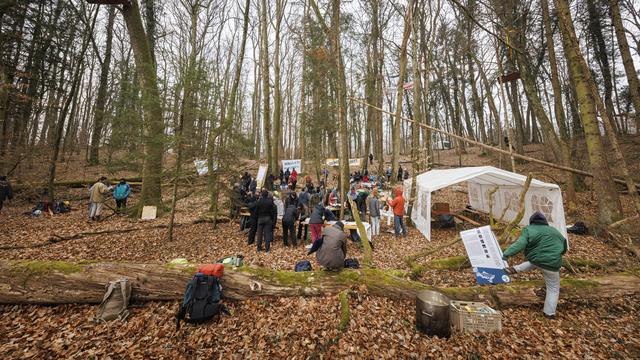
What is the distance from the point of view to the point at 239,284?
13.8 feet

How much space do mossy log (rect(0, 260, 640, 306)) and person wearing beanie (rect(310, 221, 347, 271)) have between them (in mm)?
183

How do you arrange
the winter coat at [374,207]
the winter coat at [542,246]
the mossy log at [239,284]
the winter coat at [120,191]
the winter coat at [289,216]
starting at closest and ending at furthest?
the mossy log at [239,284] < the winter coat at [542,246] < the winter coat at [289,216] < the winter coat at [374,207] < the winter coat at [120,191]

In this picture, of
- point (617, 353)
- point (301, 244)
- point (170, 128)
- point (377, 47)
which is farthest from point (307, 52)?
point (617, 353)

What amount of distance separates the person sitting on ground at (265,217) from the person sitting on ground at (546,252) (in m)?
5.63

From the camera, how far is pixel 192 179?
766 centimetres

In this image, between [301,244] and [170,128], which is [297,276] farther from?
[170,128]

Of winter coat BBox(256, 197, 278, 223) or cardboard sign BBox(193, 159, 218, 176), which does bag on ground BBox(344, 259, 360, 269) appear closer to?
winter coat BBox(256, 197, 278, 223)

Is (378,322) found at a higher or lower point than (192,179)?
lower

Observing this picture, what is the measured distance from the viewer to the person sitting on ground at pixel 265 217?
7238 millimetres

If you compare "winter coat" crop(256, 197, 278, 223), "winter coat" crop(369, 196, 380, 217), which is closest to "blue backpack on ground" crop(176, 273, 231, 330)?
"winter coat" crop(256, 197, 278, 223)

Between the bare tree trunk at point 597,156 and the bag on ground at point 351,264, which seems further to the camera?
the bare tree trunk at point 597,156

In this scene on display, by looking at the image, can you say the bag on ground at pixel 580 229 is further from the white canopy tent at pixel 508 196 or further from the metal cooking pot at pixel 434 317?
the metal cooking pot at pixel 434 317

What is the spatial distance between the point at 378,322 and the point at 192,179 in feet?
21.9

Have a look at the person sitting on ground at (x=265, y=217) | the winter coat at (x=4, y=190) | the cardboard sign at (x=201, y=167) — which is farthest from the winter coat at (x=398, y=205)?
the winter coat at (x=4, y=190)
